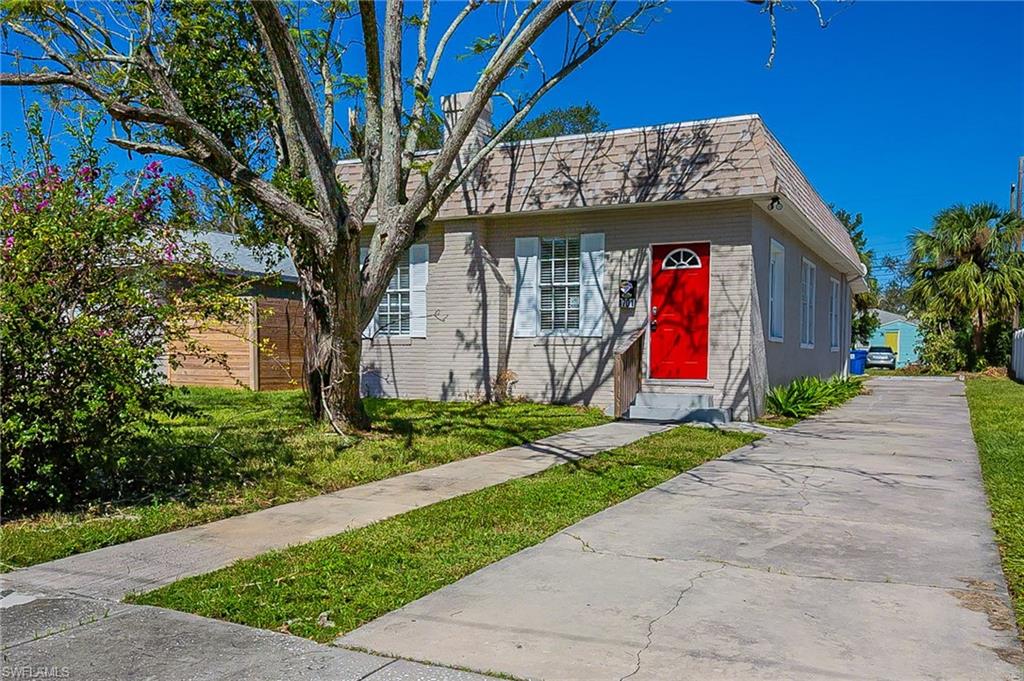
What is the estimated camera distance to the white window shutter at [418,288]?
49.7 feet

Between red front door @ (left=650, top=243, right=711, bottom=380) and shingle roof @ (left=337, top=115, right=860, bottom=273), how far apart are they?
1.15 meters

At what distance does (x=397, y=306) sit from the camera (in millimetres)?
15617

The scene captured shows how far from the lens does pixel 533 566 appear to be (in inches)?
198

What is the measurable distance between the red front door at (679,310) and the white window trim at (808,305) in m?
4.72

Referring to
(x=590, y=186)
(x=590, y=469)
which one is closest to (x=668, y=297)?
(x=590, y=186)

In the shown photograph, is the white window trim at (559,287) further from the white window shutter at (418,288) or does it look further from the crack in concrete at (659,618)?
the crack in concrete at (659,618)

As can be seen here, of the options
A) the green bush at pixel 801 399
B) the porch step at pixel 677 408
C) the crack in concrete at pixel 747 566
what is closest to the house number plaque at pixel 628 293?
→ the porch step at pixel 677 408

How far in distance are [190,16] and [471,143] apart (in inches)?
216

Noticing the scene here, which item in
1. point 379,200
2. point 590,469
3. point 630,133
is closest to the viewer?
point 590,469

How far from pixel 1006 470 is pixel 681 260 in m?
6.07

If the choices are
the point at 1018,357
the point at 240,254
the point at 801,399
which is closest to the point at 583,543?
the point at 801,399

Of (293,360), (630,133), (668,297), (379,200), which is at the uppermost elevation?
(630,133)

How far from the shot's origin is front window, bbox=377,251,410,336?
1545cm

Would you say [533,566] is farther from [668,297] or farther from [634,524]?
[668,297]
